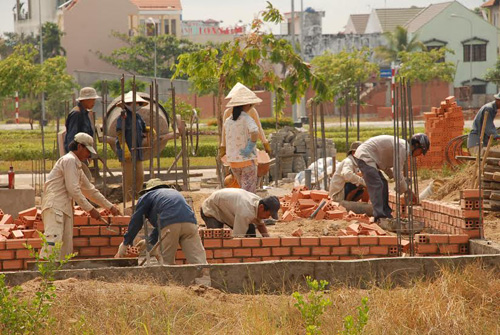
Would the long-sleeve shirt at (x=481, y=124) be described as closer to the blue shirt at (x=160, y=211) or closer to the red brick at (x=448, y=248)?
the red brick at (x=448, y=248)

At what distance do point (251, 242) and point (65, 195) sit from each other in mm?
1625

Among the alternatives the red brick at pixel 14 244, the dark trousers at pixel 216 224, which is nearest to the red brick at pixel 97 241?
the red brick at pixel 14 244

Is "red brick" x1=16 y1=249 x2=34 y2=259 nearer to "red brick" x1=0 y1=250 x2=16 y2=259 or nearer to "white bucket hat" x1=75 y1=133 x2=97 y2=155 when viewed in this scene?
"red brick" x1=0 y1=250 x2=16 y2=259

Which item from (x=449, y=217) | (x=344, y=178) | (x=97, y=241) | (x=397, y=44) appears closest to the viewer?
(x=97, y=241)

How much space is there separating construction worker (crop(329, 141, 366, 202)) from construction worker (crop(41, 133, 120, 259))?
12.2ft

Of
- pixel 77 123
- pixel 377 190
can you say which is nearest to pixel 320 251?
pixel 377 190

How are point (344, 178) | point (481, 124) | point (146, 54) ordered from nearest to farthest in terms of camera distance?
point (344, 178)
point (481, 124)
point (146, 54)

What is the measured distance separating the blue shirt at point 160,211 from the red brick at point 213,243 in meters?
0.56

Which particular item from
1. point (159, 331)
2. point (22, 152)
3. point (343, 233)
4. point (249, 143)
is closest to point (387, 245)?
point (343, 233)

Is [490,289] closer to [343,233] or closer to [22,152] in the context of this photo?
[343,233]

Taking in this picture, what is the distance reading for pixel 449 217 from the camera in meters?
8.82

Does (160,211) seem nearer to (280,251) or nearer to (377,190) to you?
(280,251)

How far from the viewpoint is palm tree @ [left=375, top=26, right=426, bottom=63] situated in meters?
56.2

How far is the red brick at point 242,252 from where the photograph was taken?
816 centimetres
